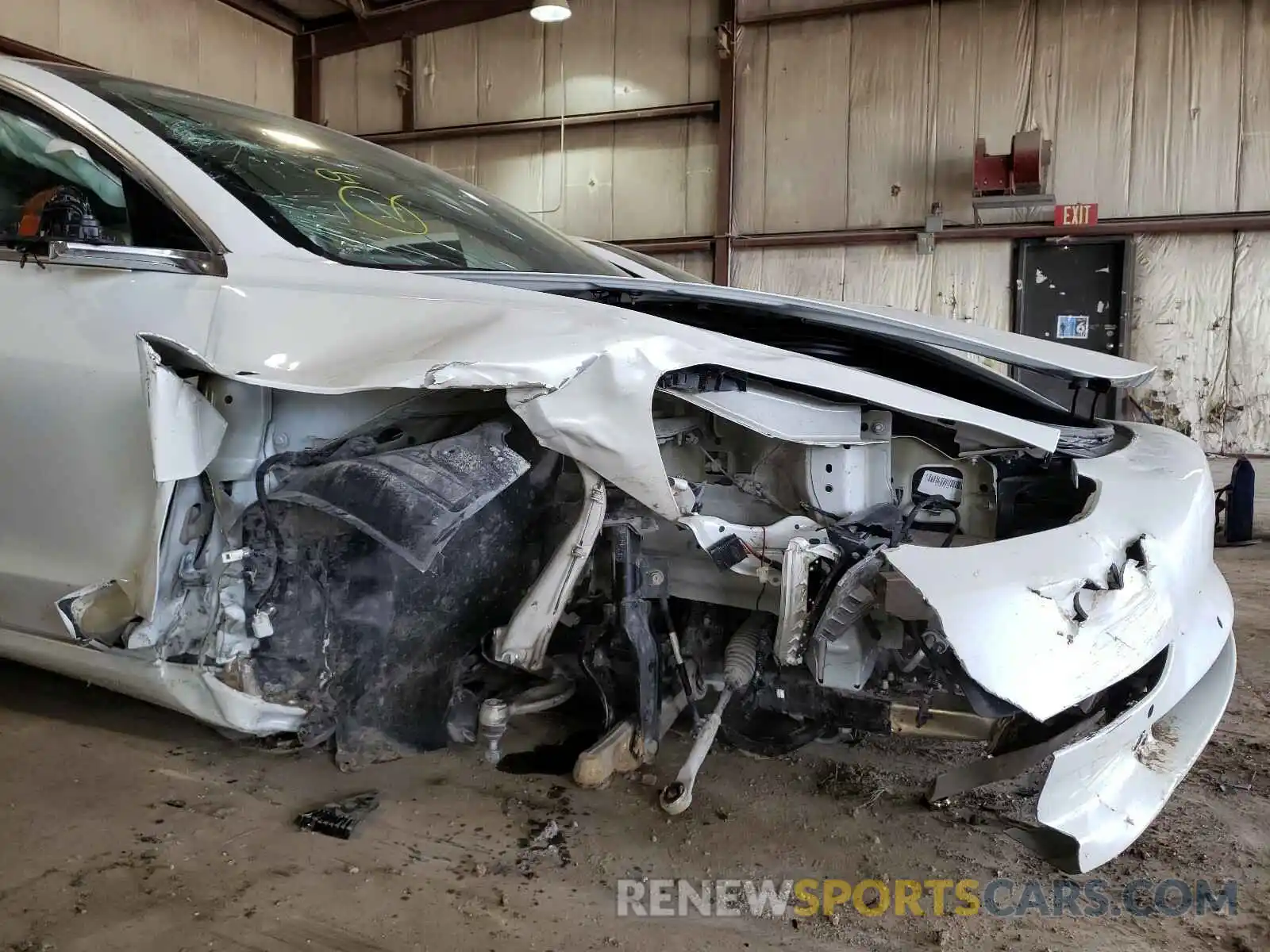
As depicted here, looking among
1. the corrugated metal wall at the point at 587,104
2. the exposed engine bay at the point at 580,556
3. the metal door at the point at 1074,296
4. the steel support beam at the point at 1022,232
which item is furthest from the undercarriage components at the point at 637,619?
the corrugated metal wall at the point at 587,104

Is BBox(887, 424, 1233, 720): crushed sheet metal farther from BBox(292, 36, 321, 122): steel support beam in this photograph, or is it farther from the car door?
BBox(292, 36, 321, 122): steel support beam

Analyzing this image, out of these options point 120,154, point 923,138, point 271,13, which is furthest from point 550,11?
point 120,154

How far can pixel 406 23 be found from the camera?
894cm

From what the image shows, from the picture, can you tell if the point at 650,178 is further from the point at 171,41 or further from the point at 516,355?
the point at 516,355

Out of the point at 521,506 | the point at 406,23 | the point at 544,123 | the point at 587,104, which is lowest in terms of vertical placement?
the point at 521,506

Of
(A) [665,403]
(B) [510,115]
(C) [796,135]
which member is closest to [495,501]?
(A) [665,403]

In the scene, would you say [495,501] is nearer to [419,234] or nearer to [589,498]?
[589,498]

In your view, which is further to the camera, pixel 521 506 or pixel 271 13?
pixel 271 13

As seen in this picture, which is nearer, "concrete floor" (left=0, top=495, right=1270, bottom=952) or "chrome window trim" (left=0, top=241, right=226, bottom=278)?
"concrete floor" (left=0, top=495, right=1270, bottom=952)

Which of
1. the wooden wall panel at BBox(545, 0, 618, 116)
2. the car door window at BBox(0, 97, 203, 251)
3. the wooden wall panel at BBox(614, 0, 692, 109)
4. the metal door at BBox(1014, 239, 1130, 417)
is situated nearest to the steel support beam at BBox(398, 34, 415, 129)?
the wooden wall panel at BBox(545, 0, 618, 116)

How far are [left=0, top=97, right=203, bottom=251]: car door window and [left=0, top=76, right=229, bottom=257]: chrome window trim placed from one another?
2 centimetres

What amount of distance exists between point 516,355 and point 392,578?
A: 2.08ft

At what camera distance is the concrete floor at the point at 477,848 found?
1.59 m

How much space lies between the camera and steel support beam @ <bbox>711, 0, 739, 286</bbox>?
755cm
